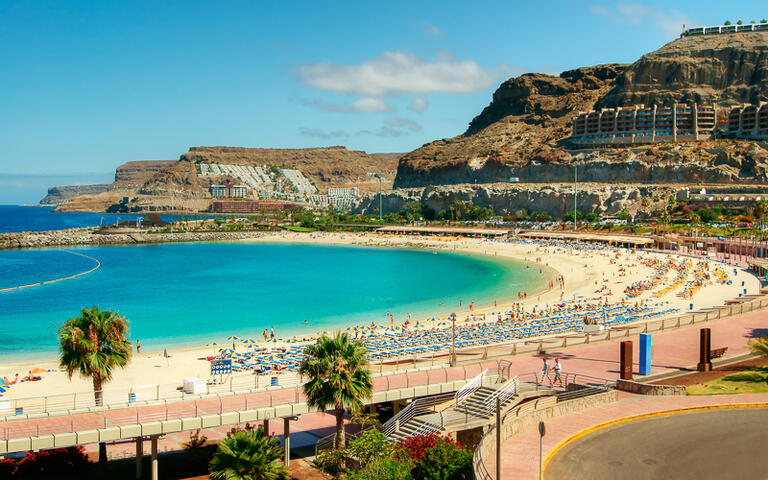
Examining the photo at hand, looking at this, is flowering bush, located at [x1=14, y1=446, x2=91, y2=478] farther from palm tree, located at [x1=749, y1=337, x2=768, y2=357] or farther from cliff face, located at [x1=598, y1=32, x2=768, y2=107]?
cliff face, located at [x1=598, y1=32, x2=768, y2=107]

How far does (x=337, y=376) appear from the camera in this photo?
46.5 ft

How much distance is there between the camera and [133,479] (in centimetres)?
1497

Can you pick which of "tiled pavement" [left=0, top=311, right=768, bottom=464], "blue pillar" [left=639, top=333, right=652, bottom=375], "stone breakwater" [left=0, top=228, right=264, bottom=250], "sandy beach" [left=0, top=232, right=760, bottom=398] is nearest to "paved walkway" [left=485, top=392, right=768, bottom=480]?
"blue pillar" [left=639, top=333, right=652, bottom=375]

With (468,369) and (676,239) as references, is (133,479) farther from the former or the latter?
(676,239)

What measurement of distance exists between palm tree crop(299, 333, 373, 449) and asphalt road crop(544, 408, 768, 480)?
4.43 m

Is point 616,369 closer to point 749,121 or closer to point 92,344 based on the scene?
point 92,344

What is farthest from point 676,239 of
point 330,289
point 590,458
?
point 590,458

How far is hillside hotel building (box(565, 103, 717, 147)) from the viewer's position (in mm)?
105938

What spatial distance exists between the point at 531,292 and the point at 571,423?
35.3 m

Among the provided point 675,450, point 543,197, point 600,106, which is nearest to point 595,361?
point 675,450

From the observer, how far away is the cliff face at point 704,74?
110m

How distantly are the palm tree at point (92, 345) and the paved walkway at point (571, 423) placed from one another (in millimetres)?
9856

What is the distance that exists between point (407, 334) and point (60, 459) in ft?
64.2

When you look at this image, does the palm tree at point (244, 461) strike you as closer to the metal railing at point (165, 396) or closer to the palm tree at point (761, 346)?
the metal railing at point (165, 396)
